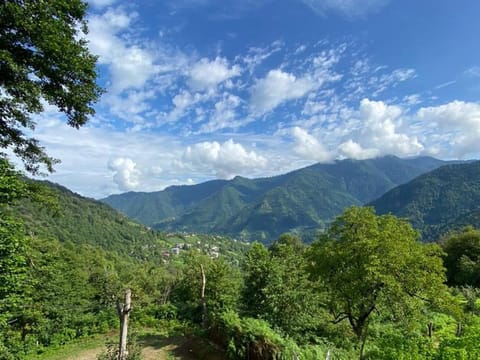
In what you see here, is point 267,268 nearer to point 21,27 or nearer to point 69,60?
point 69,60

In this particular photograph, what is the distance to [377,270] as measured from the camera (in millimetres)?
12672

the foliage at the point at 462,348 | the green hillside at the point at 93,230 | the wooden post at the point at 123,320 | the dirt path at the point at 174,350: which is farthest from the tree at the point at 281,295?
the green hillside at the point at 93,230

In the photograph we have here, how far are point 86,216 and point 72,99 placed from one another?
619 feet

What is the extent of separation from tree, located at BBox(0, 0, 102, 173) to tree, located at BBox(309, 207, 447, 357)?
12495 mm

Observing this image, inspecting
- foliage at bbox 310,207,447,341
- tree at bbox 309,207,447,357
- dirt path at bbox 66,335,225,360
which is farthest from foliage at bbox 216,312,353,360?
foliage at bbox 310,207,447,341

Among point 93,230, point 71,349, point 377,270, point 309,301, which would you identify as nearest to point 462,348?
point 377,270

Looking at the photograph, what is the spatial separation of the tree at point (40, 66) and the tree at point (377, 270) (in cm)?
1249

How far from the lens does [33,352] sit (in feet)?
57.6

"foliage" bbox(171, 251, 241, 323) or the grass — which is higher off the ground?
"foliage" bbox(171, 251, 241, 323)

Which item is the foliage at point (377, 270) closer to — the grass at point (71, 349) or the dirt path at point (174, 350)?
the dirt path at point (174, 350)

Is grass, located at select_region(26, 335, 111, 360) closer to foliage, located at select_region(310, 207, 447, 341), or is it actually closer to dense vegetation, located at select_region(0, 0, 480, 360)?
dense vegetation, located at select_region(0, 0, 480, 360)

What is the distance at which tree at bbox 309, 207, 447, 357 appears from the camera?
12.5 m

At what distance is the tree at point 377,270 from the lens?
→ 1253cm

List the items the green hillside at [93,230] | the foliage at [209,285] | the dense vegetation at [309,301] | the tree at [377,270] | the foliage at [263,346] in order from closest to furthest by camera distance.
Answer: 1. the dense vegetation at [309,301]
2. the foliage at [263,346]
3. the tree at [377,270]
4. the foliage at [209,285]
5. the green hillside at [93,230]
